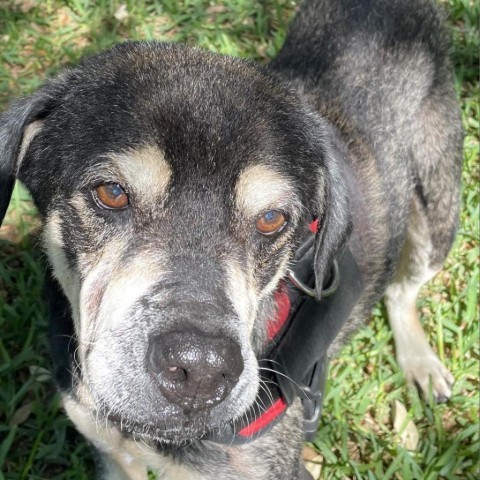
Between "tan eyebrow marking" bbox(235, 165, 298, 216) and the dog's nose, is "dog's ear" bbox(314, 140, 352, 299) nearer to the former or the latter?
"tan eyebrow marking" bbox(235, 165, 298, 216)

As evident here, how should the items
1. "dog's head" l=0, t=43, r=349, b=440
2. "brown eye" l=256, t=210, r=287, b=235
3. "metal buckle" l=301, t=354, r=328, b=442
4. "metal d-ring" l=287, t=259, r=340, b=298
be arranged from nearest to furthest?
1. "dog's head" l=0, t=43, r=349, b=440
2. "brown eye" l=256, t=210, r=287, b=235
3. "metal d-ring" l=287, t=259, r=340, b=298
4. "metal buckle" l=301, t=354, r=328, b=442

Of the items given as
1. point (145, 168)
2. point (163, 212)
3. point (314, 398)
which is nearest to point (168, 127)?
point (145, 168)

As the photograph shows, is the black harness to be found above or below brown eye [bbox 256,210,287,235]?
below

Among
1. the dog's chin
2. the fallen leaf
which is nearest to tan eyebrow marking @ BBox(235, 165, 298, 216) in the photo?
the dog's chin

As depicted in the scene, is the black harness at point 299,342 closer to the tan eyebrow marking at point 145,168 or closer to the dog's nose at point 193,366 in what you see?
the dog's nose at point 193,366

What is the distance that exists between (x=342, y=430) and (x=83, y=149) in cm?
238

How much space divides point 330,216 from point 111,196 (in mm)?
1021

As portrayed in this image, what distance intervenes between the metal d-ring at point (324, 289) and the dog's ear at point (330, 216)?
7 cm

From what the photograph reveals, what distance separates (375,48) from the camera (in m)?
4.32

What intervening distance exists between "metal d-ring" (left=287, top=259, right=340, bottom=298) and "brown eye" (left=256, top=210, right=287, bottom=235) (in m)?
0.42

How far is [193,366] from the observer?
2451 millimetres

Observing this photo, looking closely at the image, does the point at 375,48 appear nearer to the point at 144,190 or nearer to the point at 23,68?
the point at 144,190

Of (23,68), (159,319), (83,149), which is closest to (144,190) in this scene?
(83,149)

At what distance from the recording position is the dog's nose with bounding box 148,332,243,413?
8.05ft
